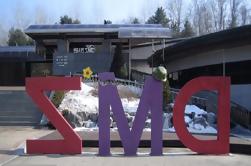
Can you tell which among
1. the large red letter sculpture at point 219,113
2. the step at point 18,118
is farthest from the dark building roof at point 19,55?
the large red letter sculpture at point 219,113

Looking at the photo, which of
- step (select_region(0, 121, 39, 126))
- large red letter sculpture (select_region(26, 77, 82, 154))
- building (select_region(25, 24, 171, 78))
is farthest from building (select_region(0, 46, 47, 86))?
large red letter sculpture (select_region(26, 77, 82, 154))

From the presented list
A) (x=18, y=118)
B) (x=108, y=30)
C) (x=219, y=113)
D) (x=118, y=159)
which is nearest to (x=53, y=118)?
(x=118, y=159)

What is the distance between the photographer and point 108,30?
45.6m

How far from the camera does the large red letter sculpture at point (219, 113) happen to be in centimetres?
1499

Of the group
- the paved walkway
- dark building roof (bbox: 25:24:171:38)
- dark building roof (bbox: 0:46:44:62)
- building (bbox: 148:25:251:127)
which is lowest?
the paved walkway

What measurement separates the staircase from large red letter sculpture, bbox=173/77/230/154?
11.0 m

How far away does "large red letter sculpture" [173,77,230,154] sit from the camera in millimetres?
14992

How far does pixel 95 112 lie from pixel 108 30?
22.4m

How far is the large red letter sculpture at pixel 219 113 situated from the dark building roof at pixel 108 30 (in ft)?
91.8

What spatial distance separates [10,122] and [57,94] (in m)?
2.86

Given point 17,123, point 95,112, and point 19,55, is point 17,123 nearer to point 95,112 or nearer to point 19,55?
point 95,112

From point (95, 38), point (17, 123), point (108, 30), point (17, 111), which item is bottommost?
point (17, 123)

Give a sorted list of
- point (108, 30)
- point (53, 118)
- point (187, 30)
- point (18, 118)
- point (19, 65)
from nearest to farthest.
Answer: point (53, 118) < point (18, 118) < point (108, 30) < point (19, 65) < point (187, 30)

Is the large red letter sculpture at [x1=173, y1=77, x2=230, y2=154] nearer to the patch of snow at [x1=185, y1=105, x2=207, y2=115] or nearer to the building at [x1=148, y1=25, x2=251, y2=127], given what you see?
the patch of snow at [x1=185, y1=105, x2=207, y2=115]
